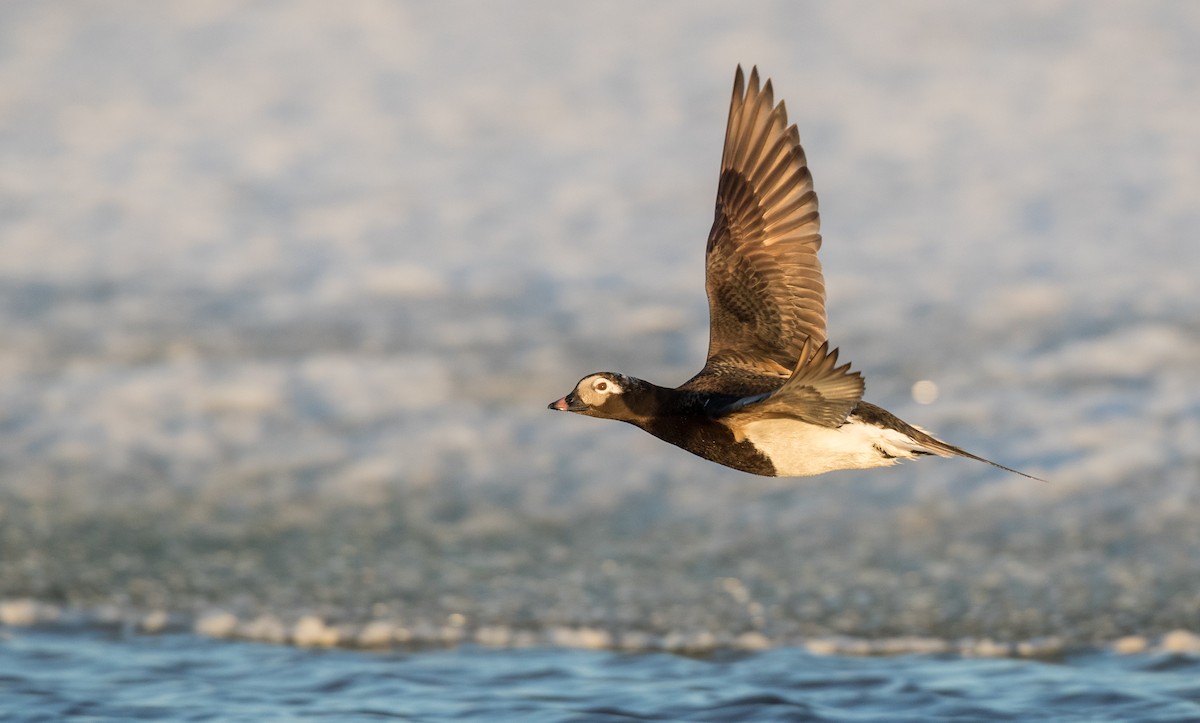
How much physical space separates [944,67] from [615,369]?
4162mm

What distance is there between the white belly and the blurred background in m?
1.70

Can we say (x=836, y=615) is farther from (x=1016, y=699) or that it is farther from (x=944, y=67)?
(x=944, y=67)

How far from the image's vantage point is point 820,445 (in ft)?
15.7

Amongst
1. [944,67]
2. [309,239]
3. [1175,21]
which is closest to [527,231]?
[309,239]

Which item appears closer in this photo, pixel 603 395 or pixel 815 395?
pixel 815 395

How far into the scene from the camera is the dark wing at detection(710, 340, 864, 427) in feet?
13.4

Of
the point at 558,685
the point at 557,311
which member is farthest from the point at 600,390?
the point at 557,311

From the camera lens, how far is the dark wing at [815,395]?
13.4 feet

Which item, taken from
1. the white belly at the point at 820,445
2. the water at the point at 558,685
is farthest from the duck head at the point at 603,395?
the water at the point at 558,685

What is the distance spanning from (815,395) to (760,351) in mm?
1350

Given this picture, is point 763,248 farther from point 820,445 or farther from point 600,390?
point 820,445

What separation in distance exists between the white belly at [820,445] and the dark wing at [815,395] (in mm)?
161

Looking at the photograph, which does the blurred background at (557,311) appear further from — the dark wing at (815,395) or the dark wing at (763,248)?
the dark wing at (815,395)

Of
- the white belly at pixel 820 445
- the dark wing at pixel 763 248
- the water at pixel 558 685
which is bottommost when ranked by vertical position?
the water at pixel 558 685
